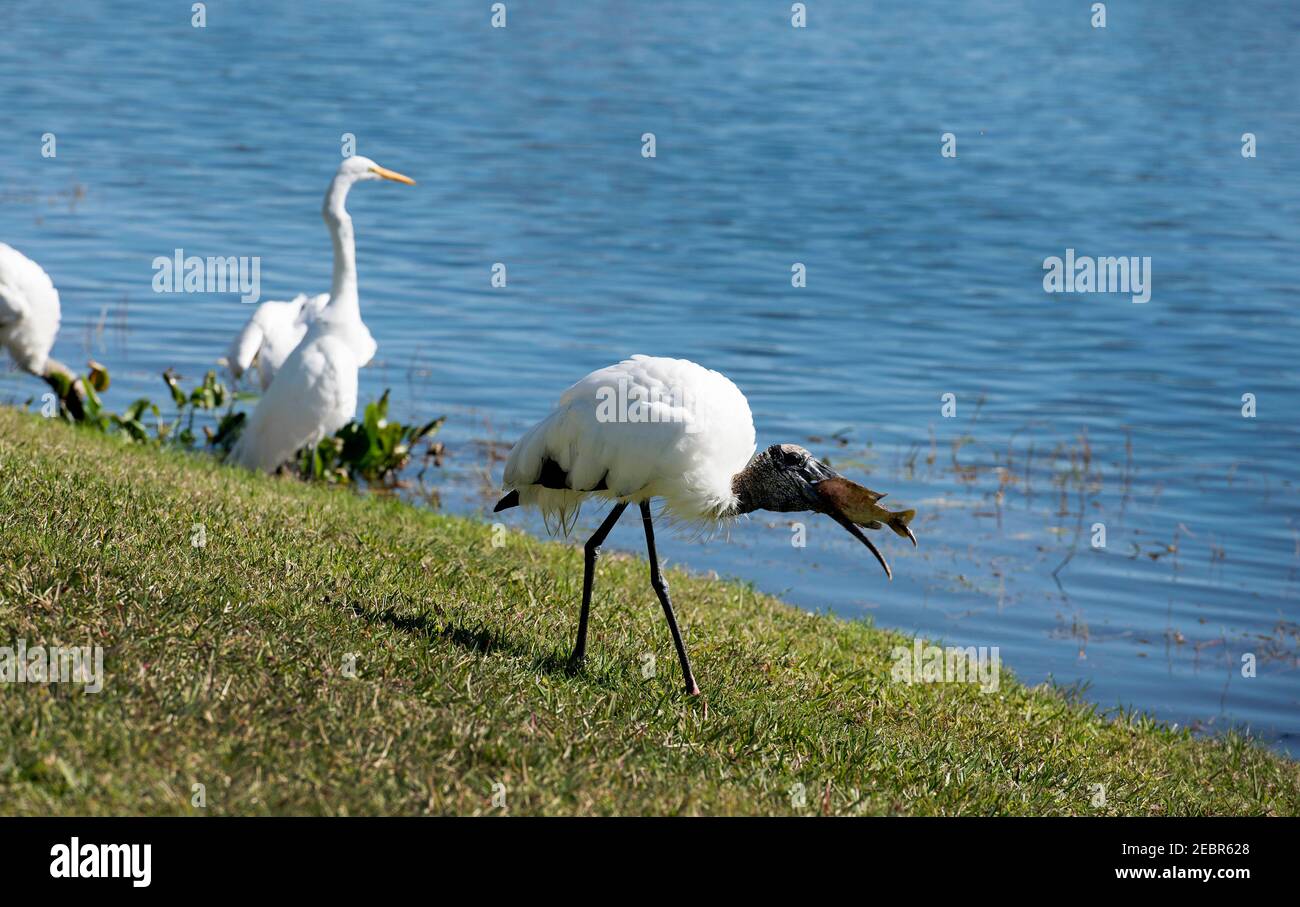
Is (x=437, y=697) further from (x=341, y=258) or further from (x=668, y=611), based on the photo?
(x=341, y=258)

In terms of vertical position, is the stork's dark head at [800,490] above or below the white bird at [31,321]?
below

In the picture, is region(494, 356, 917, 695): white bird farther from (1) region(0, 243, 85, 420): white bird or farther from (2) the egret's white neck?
(1) region(0, 243, 85, 420): white bird

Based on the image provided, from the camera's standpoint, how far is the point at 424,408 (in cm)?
1379

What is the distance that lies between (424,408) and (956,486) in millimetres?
4641

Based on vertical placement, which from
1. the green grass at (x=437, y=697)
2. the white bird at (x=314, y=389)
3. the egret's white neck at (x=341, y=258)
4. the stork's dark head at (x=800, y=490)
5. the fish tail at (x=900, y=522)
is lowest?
the green grass at (x=437, y=697)

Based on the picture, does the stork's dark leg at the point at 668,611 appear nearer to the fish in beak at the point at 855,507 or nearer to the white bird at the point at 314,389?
the fish in beak at the point at 855,507

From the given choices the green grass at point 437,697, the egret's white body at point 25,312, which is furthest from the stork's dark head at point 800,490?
the egret's white body at point 25,312

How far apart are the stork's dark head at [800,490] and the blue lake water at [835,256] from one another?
3.21 meters

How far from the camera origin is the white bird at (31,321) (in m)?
11.1

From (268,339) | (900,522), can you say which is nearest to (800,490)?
(900,522)
